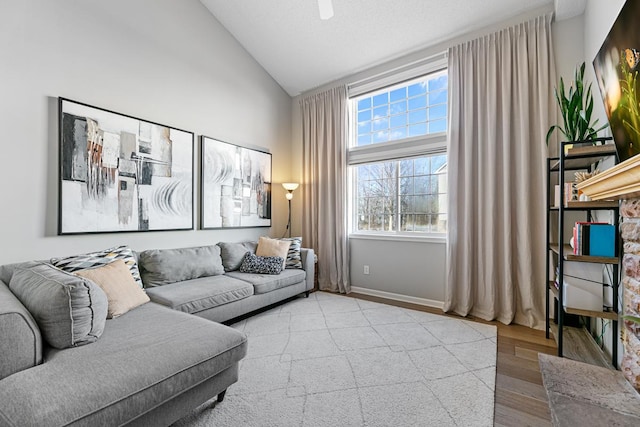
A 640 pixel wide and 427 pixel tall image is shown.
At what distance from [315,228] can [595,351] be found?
316 centimetres

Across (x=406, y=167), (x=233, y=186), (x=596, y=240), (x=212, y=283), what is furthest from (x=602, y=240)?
(x=233, y=186)

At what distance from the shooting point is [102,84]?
2.65 metres

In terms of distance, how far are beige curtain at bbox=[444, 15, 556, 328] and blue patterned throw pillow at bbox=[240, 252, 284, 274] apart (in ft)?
6.30

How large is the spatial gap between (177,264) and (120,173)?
1.00 metres

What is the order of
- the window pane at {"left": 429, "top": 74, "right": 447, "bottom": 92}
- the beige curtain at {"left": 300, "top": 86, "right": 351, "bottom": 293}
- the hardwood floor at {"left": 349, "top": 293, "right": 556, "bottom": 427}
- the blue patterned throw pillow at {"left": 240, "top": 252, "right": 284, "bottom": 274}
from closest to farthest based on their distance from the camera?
the hardwood floor at {"left": 349, "top": 293, "right": 556, "bottom": 427}, the blue patterned throw pillow at {"left": 240, "top": 252, "right": 284, "bottom": 274}, the window pane at {"left": 429, "top": 74, "right": 447, "bottom": 92}, the beige curtain at {"left": 300, "top": 86, "right": 351, "bottom": 293}

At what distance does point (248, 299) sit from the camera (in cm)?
288

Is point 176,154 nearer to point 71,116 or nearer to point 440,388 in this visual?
point 71,116

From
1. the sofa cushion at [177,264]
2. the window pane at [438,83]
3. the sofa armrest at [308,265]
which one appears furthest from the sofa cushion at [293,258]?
the window pane at [438,83]

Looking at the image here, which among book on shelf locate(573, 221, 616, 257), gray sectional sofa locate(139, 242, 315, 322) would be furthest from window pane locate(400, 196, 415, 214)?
book on shelf locate(573, 221, 616, 257)

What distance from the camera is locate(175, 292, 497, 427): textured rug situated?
157 centimetres

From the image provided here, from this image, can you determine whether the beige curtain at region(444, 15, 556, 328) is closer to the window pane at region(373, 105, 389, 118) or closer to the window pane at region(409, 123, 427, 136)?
the window pane at region(409, 123, 427, 136)

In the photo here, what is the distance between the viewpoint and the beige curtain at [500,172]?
9.10 feet

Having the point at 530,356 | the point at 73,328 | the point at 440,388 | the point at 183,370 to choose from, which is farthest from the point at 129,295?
the point at 530,356

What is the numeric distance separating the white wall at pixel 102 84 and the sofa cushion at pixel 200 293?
65cm
